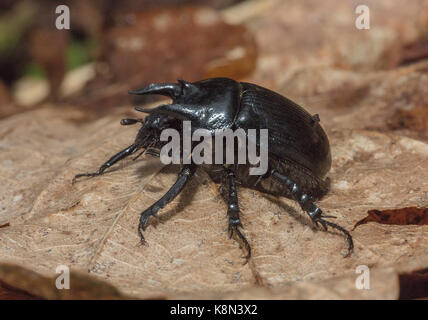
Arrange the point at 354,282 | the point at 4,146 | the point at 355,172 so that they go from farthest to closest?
the point at 4,146 < the point at 355,172 < the point at 354,282

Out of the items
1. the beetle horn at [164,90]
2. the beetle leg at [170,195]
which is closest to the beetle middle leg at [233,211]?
the beetle leg at [170,195]

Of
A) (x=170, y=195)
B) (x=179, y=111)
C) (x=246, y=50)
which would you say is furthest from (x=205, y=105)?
(x=246, y=50)

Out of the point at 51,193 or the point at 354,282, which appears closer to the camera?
the point at 354,282

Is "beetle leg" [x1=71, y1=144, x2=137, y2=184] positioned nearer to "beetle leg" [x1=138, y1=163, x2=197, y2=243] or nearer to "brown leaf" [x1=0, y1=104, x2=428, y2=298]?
"brown leaf" [x1=0, y1=104, x2=428, y2=298]

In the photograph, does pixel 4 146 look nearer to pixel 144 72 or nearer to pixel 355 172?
pixel 144 72

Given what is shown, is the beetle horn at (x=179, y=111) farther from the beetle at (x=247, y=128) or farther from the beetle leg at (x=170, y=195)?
the beetle leg at (x=170, y=195)

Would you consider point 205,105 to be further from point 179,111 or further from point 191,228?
point 191,228

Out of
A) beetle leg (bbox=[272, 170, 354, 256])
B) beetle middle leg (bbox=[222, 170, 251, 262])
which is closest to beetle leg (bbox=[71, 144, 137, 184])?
beetle middle leg (bbox=[222, 170, 251, 262])
